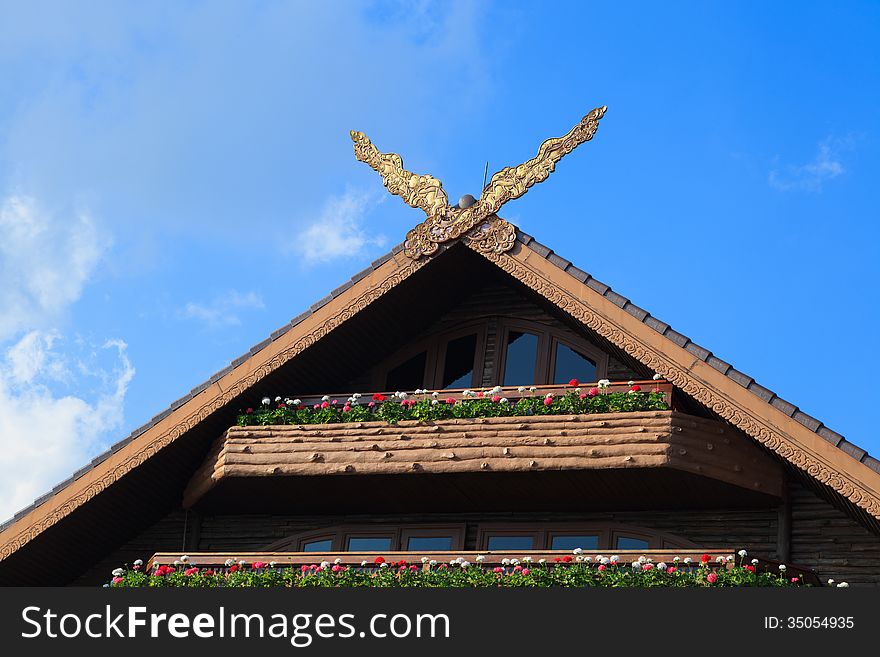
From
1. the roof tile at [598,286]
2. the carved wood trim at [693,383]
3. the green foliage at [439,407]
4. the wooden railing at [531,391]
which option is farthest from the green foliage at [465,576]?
the roof tile at [598,286]

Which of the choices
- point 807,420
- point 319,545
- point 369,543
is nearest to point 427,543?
point 369,543

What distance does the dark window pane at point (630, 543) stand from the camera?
65.9 ft

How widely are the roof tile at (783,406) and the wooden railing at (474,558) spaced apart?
1803mm

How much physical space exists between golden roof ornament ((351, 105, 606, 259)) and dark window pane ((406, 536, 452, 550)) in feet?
13.0

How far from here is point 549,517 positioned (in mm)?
20594

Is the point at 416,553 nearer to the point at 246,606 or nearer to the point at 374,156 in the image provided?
the point at 246,606

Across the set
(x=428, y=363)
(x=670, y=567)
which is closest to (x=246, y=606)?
(x=670, y=567)

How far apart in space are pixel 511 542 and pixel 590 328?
3.27 metres

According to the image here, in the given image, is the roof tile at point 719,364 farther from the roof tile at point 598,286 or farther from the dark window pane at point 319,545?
the dark window pane at point 319,545

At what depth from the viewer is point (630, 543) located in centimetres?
2016

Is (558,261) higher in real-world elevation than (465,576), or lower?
higher

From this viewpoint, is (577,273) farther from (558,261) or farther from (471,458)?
(471,458)

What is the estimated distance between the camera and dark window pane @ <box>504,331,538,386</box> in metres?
22.0

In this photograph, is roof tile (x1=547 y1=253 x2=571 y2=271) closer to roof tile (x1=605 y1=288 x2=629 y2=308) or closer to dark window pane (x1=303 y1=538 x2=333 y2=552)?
roof tile (x1=605 y1=288 x2=629 y2=308)
